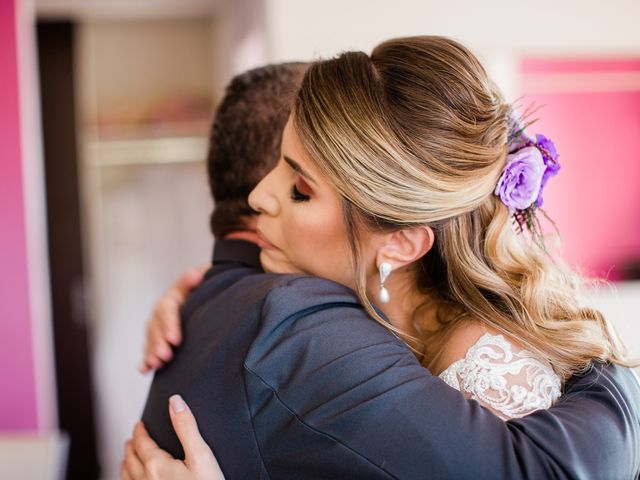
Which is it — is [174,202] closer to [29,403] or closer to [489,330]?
[29,403]

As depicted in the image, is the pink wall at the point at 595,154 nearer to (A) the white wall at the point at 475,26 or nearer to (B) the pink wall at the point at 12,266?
(A) the white wall at the point at 475,26

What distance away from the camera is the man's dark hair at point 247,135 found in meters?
1.38

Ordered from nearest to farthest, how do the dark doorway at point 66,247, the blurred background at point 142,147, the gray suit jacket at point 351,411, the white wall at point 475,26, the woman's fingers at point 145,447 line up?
the gray suit jacket at point 351,411 < the woman's fingers at point 145,447 < the white wall at point 475,26 < the blurred background at point 142,147 < the dark doorway at point 66,247

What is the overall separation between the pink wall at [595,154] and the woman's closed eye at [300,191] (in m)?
2.31

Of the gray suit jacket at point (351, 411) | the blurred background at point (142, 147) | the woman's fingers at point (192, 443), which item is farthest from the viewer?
the blurred background at point (142, 147)

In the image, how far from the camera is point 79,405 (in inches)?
154

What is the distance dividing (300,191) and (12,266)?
8.39 ft

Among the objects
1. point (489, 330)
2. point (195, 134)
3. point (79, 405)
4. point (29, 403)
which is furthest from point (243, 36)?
point (489, 330)

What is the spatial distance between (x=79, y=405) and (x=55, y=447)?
218cm

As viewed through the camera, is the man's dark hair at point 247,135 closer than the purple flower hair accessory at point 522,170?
No

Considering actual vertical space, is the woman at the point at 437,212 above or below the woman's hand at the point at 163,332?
above

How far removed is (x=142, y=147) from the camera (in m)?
4.20

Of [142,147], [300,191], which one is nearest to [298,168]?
[300,191]

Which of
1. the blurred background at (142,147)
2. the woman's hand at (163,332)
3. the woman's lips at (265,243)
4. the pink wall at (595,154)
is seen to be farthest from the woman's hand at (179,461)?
the pink wall at (595,154)
